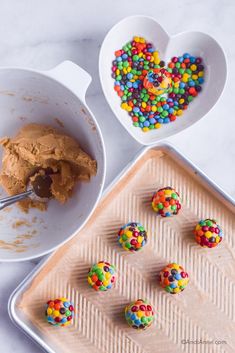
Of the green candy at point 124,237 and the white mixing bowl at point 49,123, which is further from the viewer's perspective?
the green candy at point 124,237

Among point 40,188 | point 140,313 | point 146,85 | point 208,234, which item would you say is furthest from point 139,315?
point 146,85

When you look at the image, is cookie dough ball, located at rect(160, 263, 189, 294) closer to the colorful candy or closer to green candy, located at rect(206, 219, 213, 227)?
green candy, located at rect(206, 219, 213, 227)

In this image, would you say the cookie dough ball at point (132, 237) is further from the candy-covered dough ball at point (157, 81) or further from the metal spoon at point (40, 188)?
the candy-covered dough ball at point (157, 81)

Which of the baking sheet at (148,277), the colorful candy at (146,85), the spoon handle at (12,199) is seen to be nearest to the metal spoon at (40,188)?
the spoon handle at (12,199)

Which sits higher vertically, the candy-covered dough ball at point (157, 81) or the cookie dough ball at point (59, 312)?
the candy-covered dough ball at point (157, 81)

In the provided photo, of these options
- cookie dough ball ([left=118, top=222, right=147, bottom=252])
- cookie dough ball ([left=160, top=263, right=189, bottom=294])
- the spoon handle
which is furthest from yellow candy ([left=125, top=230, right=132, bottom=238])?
the spoon handle

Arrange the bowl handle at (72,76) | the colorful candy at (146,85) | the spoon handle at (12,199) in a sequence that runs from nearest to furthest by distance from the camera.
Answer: the bowl handle at (72,76) → the spoon handle at (12,199) → the colorful candy at (146,85)

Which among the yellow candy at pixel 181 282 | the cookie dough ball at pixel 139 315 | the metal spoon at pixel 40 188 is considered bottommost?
the cookie dough ball at pixel 139 315
